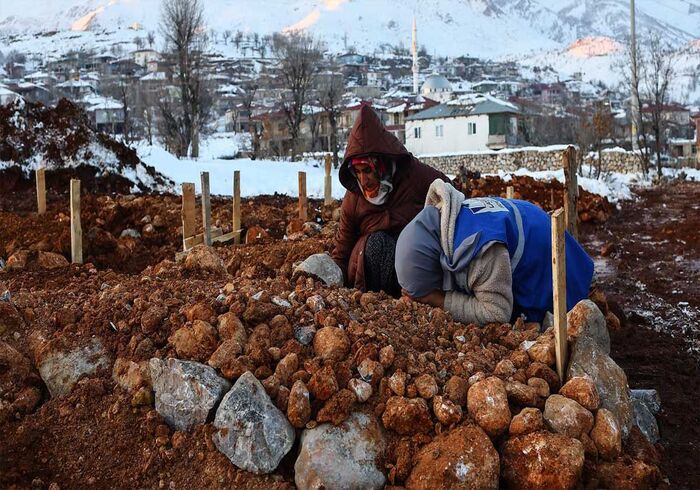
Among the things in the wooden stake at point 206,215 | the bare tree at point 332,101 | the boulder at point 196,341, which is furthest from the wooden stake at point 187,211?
the bare tree at point 332,101

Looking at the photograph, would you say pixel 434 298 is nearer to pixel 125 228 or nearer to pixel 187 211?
pixel 187 211

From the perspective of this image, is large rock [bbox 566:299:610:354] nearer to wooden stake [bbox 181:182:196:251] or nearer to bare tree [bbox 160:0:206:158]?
wooden stake [bbox 181:182:196:251]

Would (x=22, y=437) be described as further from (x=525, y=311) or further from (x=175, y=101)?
(x=175, y=101)

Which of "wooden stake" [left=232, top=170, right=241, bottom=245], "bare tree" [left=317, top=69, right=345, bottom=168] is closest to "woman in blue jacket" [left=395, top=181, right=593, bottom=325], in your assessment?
"wooden stake" [left=232, top=170, right=241, bottom=245]

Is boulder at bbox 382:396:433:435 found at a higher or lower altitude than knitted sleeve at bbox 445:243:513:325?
lower

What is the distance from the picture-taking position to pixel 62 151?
547 inches

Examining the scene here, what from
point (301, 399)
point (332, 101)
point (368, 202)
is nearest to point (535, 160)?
point (332, 101)

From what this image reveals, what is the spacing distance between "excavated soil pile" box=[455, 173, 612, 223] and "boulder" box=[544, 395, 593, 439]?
10.1 metres

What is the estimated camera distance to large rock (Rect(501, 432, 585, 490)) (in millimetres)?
2230

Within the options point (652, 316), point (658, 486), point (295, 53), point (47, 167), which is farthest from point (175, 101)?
point (658, 486)

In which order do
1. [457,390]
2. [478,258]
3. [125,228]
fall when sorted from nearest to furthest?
[457,390] < [478,258] < [125,228]

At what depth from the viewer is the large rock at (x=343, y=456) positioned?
2.30 metres

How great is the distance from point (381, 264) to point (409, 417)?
1907 mm

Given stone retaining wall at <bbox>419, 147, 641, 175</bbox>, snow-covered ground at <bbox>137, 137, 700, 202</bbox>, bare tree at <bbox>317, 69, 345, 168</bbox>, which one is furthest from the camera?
bare tree at <bbox>317, 69, 345, 168</bbox>
